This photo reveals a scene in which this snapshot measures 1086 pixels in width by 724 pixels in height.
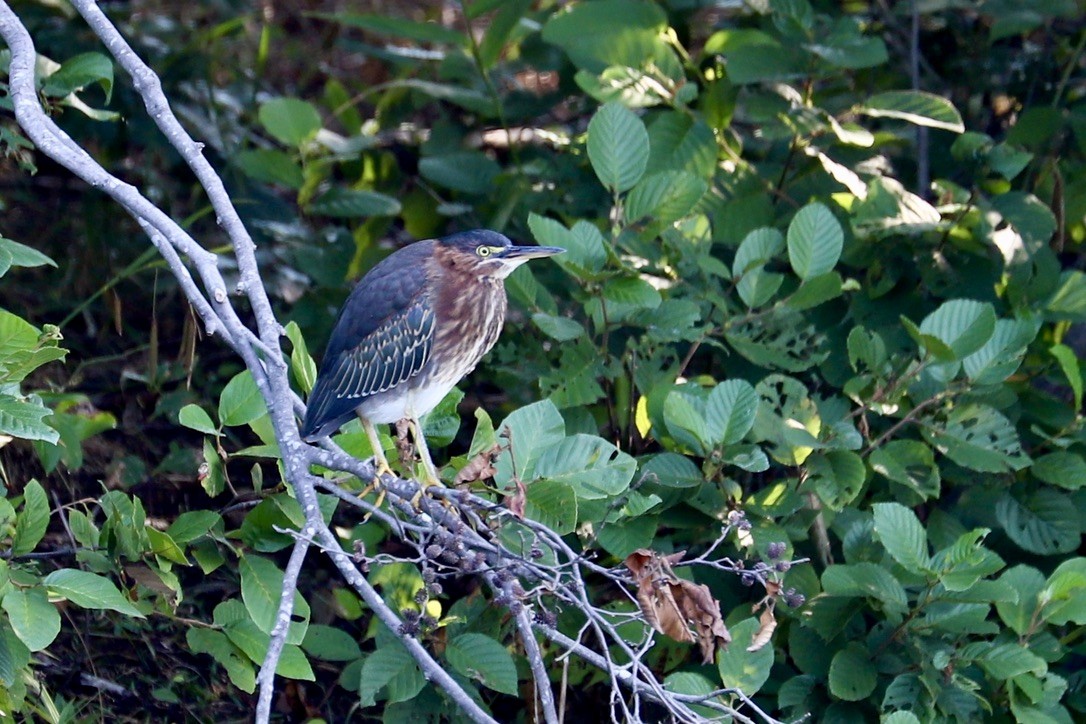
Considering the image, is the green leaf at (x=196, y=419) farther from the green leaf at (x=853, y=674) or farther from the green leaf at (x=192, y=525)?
the green leaf at (x=853, y=674)

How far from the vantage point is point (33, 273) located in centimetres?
485

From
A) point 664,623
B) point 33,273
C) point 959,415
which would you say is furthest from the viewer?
point 33,273

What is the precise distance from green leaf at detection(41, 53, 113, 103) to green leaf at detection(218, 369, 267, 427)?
3.18 ft

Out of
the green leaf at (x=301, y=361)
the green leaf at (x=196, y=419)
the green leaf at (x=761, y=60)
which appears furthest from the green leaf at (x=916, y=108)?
the green leaf at (x=196, y=419)

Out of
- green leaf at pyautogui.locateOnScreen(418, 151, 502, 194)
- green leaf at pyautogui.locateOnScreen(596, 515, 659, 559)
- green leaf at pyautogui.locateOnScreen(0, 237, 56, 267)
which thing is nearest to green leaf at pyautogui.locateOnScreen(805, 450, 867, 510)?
green leaf at pyautogui.locateOnScreen(596, 515, 659, 559)

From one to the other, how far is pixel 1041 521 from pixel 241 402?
2.26 metres

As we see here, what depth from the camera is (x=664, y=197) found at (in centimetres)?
349

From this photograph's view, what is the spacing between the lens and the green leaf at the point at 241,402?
2.88 meters

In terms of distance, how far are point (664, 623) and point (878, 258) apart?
2139 mm

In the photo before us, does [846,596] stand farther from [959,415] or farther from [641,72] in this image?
[641,72]

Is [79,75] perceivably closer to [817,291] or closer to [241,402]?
[241,402]

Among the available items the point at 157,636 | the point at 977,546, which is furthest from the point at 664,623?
the point at 157,636

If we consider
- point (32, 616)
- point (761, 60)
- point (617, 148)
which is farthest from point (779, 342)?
point (32, 616)

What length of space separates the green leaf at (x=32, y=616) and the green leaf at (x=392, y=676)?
749 millimetres
